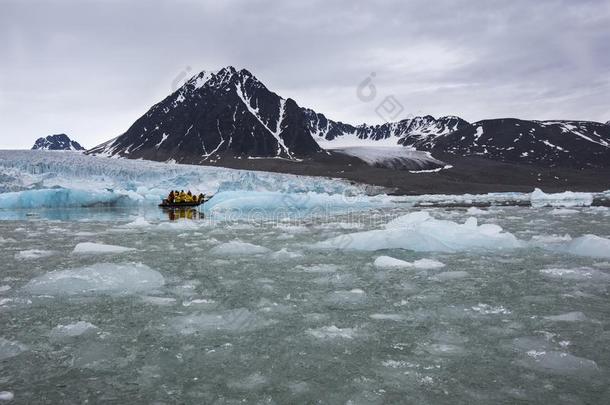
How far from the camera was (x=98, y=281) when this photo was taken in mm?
4953

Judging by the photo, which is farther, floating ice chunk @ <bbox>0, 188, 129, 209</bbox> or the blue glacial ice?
floating ice chunk @ <bbox>0, 188, 129, 209</bbox>

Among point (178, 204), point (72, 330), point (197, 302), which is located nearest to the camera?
point (72, 330)

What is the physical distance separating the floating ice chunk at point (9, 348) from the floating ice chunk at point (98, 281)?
5.03 feet

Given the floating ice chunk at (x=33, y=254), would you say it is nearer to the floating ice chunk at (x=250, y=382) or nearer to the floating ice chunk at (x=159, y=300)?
the floating ice chunk at (x=159, y=300)

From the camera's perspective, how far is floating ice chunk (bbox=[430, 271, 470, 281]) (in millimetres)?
5418

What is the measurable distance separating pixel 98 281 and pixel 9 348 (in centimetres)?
189

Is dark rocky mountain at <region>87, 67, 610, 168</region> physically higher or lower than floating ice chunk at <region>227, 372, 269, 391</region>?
higher

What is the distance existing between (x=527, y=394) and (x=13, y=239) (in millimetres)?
9932

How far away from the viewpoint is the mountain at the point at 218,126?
104312 mm

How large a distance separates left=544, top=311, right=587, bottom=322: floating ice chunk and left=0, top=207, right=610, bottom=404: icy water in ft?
0.05

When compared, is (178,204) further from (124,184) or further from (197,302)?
(197,302)

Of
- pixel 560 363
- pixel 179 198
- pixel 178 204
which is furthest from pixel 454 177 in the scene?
pixel 560 363

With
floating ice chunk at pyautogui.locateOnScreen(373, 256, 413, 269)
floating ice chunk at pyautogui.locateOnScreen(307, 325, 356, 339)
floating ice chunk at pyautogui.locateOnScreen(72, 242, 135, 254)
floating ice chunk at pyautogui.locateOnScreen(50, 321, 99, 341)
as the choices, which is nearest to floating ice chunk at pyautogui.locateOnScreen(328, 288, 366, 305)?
floating ice chunk at pyautogui.locateOnScreen(307, 325, 356, 339)

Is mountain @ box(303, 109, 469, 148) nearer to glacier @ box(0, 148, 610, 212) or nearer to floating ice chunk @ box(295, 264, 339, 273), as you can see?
glacier @ box(0, 148, 610, 212)
